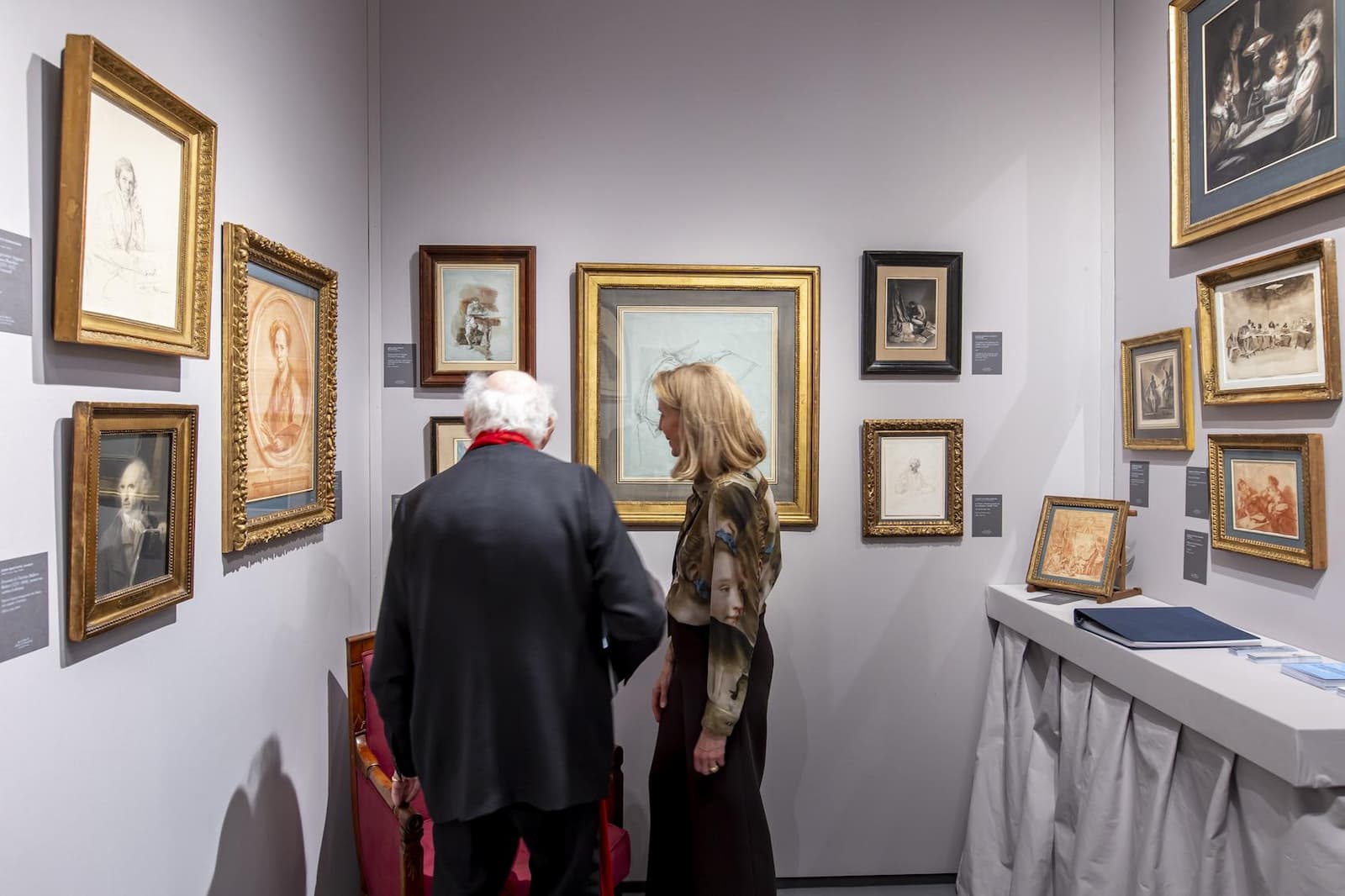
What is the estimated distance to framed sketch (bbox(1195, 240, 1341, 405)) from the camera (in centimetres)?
203

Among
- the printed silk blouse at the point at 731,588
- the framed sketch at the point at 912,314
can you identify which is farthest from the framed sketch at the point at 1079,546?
the printed silk blouse at the point at 731,588

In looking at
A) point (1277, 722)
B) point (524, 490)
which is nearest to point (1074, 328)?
point (1277, 722)

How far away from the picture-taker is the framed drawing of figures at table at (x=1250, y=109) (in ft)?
6.72

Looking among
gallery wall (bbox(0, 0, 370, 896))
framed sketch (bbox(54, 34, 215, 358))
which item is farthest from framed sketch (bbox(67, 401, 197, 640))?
framed sketch (bbox(54, 34, 215, 358))

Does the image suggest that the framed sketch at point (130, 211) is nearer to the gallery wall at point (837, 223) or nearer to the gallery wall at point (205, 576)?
the gallery wall at point (205, 576)

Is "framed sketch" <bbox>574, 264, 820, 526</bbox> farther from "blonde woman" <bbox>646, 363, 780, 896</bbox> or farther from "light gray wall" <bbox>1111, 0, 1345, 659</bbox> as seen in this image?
"light gray wall" <bbox>1111, 0, 1345, 659</bbox>

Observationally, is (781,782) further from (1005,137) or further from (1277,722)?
(1005,137)

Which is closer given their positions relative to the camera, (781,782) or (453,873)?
(453,873)

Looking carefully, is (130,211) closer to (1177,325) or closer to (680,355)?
(680,355)

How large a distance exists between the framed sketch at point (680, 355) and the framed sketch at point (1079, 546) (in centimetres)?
90

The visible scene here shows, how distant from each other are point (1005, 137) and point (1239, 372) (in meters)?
1.33

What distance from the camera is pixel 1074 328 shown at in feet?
10.1

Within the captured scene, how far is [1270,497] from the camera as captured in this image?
221cm

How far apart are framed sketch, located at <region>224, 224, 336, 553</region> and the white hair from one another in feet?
1.97
